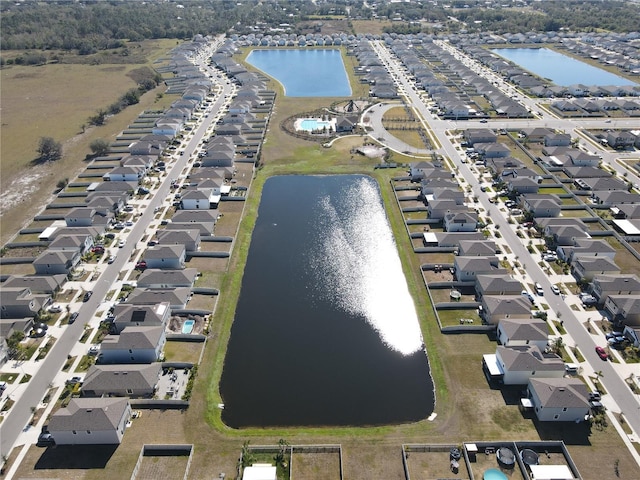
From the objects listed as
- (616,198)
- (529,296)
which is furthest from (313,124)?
(529,296)

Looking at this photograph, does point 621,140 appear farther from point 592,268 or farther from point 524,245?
point 592,268

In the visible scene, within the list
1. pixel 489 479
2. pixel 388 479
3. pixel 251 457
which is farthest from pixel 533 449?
pixel 251 457

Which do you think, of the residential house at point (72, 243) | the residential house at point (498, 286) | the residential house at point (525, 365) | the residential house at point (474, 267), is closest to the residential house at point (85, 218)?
the residential house at point (72, 243)

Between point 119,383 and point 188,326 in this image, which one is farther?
point 188,326

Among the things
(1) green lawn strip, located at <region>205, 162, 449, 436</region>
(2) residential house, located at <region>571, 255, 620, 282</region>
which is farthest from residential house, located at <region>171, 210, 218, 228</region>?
(2) residential house, located at <region>571, 255, 620, 282</region>

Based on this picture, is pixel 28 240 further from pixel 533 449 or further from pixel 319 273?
pixel 533 449

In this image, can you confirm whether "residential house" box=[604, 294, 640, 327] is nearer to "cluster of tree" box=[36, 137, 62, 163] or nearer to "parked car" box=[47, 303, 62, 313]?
"parked car" box=[47, 303, 62, 313]
